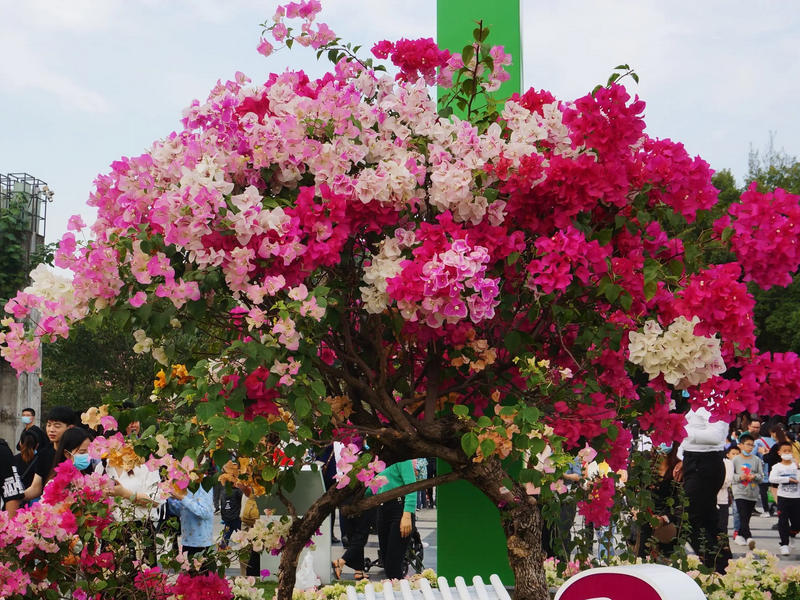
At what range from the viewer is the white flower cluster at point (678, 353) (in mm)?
2580

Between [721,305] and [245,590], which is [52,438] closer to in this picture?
[245,590]

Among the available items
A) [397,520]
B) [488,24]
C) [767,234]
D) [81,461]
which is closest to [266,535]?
[767,234]

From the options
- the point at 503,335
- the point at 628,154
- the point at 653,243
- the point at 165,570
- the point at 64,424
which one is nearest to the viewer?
the point at 628,154

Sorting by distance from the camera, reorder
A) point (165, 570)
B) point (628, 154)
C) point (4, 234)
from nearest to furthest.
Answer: point (628, 154)
point (165, 570)
point (4, 234)

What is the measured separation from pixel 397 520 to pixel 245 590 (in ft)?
12.3

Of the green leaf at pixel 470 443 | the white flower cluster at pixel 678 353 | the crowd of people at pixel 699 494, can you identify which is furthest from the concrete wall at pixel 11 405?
the white flower cluster at pixel 678 353

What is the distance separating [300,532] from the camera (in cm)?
345

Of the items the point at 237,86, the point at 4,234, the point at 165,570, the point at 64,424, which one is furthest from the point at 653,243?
the point at 4,234

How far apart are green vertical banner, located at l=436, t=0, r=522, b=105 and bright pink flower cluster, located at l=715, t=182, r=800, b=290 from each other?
74.7 inches

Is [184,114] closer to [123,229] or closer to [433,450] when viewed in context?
[123,229]

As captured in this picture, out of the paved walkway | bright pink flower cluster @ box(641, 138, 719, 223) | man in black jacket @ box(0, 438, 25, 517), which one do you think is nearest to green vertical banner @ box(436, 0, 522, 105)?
bright pink flower cluster @ box(641, 138, 719, 223)

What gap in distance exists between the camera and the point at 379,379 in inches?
125

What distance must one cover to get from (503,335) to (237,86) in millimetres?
1331

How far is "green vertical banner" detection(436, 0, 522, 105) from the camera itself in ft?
14.4
